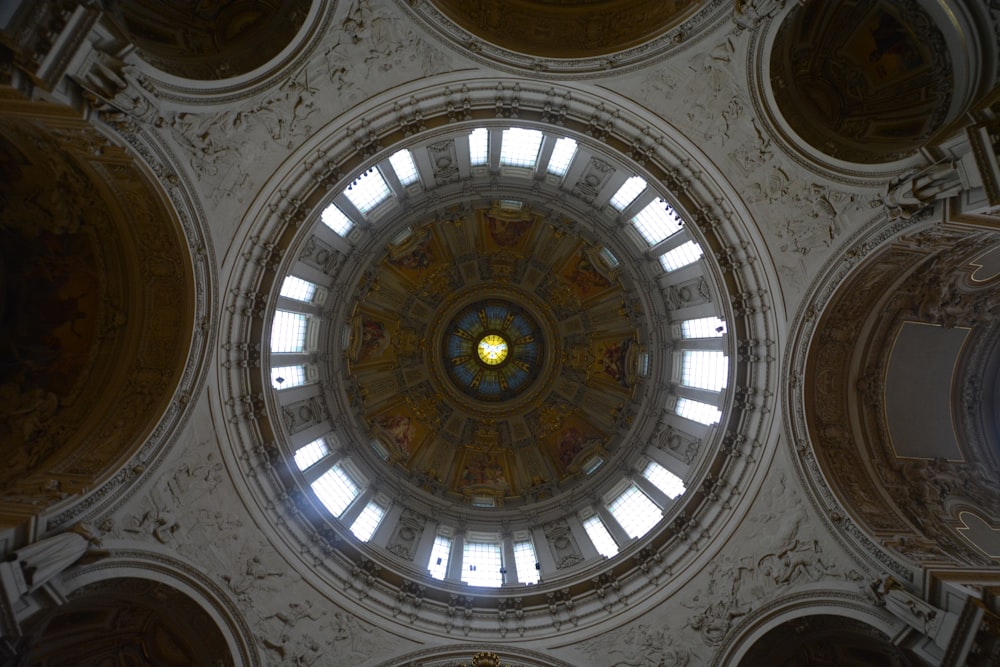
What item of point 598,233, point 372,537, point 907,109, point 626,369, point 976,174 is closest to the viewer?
point 976,174

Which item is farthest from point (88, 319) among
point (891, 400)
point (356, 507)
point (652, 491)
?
point (891, 400)

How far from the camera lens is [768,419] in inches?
648

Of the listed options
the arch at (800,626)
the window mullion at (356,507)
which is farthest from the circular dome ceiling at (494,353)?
the arch at (800,626)

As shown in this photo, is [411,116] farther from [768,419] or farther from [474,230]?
[768,419]

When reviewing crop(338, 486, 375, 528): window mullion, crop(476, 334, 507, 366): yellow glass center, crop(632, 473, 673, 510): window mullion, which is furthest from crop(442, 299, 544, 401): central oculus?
crop(632, 473, 673, 510): window mullion

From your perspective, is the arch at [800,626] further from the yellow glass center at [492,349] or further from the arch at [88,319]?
the yellow glass center at [492,349]

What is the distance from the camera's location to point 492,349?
30859mm

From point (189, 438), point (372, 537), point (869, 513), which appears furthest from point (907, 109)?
point (372, 537)

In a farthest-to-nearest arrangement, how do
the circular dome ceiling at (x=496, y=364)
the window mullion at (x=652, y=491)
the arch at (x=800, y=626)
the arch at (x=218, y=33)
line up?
the window mullion at (x=652, y=491) → the circular dome ceiling at (x=496, y=364) → the arch at (x=800, y=626) → the arch at (x=218, y=33)

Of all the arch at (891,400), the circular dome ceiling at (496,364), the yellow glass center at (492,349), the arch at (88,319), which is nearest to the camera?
the arch at (88,319)

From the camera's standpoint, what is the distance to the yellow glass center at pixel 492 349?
30.8 m

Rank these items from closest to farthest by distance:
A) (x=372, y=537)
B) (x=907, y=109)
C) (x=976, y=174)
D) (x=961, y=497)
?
(x=976, y=174), (x=907, y=109), (x=961, y=497), (x=372, y=537)

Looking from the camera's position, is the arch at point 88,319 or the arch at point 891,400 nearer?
the arch at point 88,319

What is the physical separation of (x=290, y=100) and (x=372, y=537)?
17.1 metres
